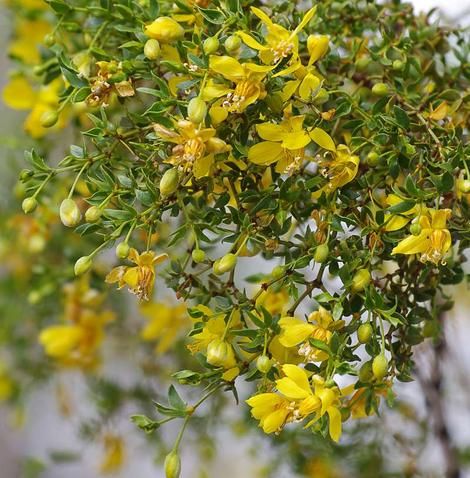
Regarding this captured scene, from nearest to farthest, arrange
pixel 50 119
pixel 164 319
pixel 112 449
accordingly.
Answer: pixel 50 119 < pixel 164 319 < pixel 112 449

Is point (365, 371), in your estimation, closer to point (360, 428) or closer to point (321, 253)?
point (321, 253)

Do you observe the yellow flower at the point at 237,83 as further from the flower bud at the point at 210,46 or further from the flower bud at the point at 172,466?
the flower bud at the point at 172,466

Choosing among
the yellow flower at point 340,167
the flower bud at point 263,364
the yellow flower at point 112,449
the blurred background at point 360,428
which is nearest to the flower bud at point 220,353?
the flower bud at point 263,364

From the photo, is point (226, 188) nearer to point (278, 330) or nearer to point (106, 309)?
point (278, 330)

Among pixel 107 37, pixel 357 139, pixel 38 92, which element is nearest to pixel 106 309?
pixel 38 92

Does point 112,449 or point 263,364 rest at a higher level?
point 263,364

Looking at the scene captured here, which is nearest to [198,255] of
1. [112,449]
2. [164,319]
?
[164,319]

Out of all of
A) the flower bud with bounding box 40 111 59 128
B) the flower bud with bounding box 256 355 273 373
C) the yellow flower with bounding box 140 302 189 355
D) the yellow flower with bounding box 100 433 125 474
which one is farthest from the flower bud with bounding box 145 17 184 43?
the yellow flower with bounding box 100 433 125 474

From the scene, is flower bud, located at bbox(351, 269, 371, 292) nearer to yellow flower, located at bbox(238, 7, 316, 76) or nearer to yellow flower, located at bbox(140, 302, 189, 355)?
yellow flower, located at bbox(238, 7, 316, 76)
